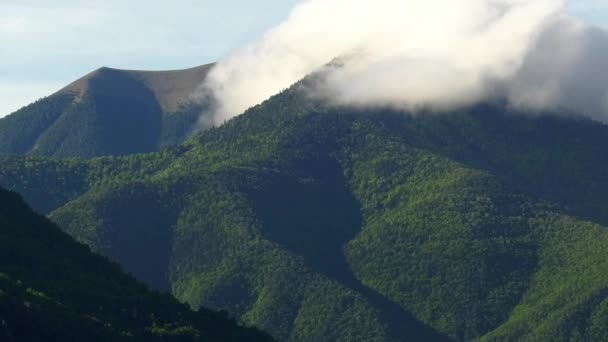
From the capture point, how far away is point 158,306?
5266 inches

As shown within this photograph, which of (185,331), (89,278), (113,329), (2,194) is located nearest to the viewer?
(113,329)

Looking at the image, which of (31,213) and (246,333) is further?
(31,213)

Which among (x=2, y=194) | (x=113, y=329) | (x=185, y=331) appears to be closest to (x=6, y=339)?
(x=113, y=329)

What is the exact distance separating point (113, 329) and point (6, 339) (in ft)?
46.5

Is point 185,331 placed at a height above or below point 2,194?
below

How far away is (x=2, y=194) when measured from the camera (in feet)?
508

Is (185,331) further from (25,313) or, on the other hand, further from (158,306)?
(25,313)

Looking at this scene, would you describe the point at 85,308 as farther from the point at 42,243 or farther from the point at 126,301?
the point at 42,243

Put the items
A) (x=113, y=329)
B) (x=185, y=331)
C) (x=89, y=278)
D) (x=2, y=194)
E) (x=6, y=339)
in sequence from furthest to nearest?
(x=2, y=194)
(x=89, y=278)
(x=185, y=331)
(x=113, y=329)
(x=6, y=339)

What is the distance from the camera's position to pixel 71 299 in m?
126

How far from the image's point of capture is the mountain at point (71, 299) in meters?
111

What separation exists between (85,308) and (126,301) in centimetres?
647

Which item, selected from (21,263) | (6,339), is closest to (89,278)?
(21,263)

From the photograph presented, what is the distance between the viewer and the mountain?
110812 mm
